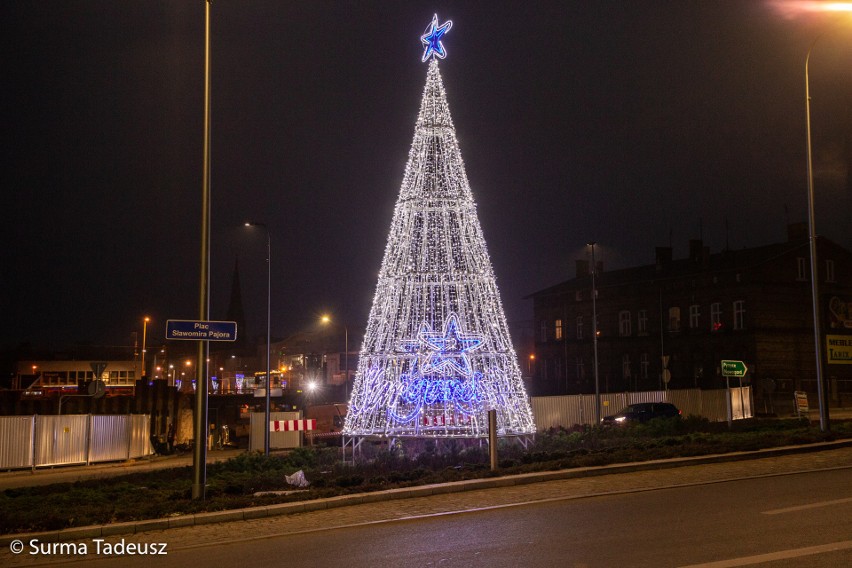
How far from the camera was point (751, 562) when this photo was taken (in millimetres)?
8156

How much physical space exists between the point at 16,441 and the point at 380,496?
56.1 ft

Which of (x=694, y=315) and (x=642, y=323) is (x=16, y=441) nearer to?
(x=694, y=315)

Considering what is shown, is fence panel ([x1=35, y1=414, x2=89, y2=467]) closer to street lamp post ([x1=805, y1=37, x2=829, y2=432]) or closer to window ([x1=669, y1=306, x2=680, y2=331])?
street lamp post ([x1=805, y1=37, x2=829, y2=432])

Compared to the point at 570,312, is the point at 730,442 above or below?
below

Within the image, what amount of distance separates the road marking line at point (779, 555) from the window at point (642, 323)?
53.5 m

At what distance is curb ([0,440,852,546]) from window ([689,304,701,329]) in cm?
3974

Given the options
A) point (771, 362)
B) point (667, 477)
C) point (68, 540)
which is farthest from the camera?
point (771, 362)

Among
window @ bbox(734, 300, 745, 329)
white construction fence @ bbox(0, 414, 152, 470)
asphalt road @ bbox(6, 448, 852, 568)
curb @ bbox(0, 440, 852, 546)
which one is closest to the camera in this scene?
asphalt road @ bbox(6, 448, 852, 568)

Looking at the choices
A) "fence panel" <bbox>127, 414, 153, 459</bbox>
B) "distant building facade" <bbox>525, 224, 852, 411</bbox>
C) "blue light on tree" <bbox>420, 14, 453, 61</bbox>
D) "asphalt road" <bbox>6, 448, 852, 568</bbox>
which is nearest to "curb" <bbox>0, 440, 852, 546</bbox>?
"asphalt road" <bbox>6, 448, 852, 568</bbox>

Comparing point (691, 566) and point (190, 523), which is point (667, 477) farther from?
point (190, 523)

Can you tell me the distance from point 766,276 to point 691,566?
49.8 metres

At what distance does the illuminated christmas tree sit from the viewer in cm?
2062

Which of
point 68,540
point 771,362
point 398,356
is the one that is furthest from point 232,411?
point 68,540

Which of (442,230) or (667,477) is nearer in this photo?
(667,477)
